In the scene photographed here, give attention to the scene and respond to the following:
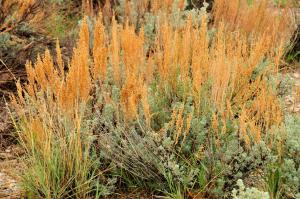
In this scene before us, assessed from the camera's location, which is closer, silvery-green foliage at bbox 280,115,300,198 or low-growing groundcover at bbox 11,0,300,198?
silvery-green foliage at bbox 280,115,300,198

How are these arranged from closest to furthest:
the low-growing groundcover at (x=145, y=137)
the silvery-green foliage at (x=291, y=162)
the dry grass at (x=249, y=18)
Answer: the silvery-green foliage at (x=291, y=162) < the low-growing groundcover at (x=145, y=137) < the dry grass at (x=249, y=18)

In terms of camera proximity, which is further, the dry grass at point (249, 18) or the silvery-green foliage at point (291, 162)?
the dry grass at point (249, 18)

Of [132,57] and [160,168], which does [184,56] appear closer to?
[132,57]

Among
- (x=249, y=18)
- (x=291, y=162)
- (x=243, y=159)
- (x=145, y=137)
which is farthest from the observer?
(x=249, y=18)

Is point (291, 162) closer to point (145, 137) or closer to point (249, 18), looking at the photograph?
point (145, 137)

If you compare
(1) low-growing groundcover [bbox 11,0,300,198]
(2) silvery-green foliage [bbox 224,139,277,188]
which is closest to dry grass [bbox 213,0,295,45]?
(1) low-growing groundcover [bbox 11,0,300,198]

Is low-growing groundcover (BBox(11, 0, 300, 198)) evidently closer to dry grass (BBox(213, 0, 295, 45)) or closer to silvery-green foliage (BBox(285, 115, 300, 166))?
silvery-green foliage (BBox(285, 115, 300, 166))

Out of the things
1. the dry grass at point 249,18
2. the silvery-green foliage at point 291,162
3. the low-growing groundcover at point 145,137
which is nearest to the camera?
the silvery-green foliage at point 291,162

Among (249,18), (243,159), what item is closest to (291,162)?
(243,159)

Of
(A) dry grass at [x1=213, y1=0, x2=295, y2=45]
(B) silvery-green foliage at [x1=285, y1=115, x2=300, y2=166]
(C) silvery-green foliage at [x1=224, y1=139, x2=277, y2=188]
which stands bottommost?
(C) silvery-green foliage at [x1=224, y1=139, x2=277, y2=188]

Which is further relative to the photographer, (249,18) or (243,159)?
(249,18)

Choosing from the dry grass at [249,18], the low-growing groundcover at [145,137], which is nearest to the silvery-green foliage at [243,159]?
the low-growing groundcover at [145,137]

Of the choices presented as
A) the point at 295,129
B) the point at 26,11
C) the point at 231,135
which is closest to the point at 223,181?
the point at 231,135

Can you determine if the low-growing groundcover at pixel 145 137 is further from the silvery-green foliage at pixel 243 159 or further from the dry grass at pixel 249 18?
the dry grass at pixel 249 18
